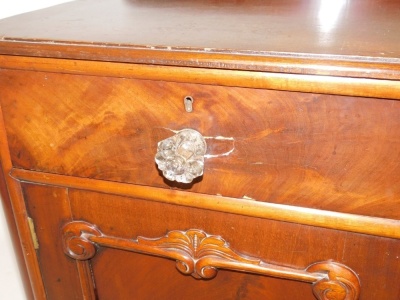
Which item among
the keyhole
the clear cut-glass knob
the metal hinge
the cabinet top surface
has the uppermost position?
the cabinet top surface

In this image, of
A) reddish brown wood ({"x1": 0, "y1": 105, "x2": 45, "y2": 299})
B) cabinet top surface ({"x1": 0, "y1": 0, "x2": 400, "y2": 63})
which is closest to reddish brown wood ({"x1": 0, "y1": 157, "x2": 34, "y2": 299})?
reddish brown wood ({"x1": 0, "y1": 105, "x2": 45, "y2": 299})

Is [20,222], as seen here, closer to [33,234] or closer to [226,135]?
[33,234]

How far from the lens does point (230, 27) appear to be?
24.3 inches

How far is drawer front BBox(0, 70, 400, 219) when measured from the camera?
515mm

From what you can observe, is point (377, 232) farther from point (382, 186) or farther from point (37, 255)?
point (37, 255)

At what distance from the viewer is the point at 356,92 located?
48cm

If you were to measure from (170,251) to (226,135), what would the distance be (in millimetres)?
197

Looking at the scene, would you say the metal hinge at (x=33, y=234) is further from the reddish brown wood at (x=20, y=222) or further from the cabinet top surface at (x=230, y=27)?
the cabinet top surface at (x=230, y=27)

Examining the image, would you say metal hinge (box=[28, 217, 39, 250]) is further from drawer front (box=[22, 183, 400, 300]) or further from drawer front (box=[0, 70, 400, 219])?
drawer front (box=[0, 70, 400, 219])

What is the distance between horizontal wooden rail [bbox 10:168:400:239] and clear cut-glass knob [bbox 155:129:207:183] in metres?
0.06

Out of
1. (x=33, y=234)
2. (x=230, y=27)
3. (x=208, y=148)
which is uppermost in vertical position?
(x=230, y=27)

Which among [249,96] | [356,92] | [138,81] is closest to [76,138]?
[138,81]

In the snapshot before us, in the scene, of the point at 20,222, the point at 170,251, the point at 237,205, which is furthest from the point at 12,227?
the point at 237,205

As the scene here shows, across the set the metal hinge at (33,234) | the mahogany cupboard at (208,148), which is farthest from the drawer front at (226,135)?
the metal hinge at (33,234)
